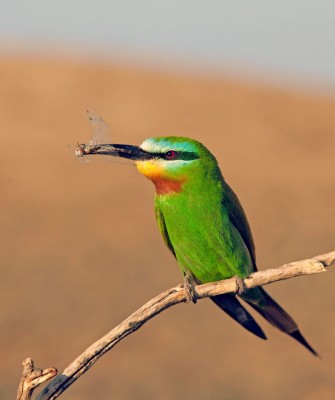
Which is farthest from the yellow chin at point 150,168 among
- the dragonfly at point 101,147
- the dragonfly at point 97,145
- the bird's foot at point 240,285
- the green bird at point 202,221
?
the bird's foot at point 240,285

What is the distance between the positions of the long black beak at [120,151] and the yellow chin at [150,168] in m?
0.04

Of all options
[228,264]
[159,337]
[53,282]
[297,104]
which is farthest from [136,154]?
[297,104]

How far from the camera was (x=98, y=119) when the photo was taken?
4020 millimetres

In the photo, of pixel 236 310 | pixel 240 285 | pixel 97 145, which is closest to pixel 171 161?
pixel 97 145

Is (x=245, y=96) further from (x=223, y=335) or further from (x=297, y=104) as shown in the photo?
(x=223, y=335)

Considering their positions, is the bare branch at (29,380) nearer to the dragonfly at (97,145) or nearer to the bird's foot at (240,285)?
the dragonfly at (97,145)

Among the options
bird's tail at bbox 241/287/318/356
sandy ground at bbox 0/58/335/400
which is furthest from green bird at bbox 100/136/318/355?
sandy ground at bbox 0/58/335/400

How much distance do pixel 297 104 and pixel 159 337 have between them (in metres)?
12.8

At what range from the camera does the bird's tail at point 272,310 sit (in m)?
5.03

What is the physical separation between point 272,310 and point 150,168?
1084 millimetres

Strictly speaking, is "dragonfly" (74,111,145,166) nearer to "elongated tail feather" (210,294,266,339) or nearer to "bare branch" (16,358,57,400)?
"bare branch" (16,358,57,400)

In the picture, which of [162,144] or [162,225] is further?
[162,225]

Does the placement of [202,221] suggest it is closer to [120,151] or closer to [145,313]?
[120,151]

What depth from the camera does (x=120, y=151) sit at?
167 inches
